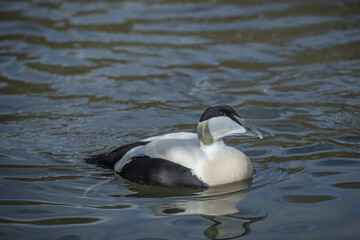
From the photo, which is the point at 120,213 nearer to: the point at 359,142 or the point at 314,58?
the point at 359,142

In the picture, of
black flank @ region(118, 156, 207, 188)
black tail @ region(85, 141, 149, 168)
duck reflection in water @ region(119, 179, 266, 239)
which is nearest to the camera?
duck reflection in water @ region(119, 179, 266, 239)

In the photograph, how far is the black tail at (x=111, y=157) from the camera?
5.45m

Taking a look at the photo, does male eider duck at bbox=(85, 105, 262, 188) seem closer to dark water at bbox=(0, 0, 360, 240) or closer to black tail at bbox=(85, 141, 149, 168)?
dark water at bbox=(0, 0, 360, 240)

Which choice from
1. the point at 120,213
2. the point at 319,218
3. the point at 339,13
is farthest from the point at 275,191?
the point at 339,13

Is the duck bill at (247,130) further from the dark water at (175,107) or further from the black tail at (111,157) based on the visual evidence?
the black tail at (111,157)

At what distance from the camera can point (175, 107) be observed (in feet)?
24.3

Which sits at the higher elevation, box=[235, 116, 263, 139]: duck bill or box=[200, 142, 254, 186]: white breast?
box=[235, 116, 263, 139]: duck bill

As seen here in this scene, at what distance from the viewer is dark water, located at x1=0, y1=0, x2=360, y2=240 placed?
A: 15.0 ft

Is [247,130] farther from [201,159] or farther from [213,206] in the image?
[213,206]

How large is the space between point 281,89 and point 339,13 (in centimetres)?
407

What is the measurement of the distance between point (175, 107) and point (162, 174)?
2469 millimetres

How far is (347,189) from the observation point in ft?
16.3

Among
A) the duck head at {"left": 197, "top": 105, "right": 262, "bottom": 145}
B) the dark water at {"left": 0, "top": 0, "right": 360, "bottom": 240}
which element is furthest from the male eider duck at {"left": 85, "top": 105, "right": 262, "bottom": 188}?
the dark water at {"left": 0, "top": 0, "right": 360, "bottom": 240}

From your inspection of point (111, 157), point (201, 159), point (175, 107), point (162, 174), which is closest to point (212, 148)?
point (201, 159)
